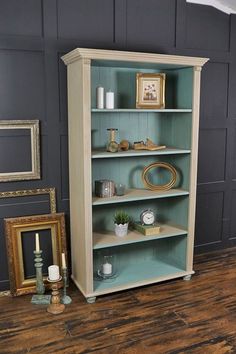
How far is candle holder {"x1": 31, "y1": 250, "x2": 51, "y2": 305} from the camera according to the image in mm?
2930

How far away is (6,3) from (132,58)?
1.03 m

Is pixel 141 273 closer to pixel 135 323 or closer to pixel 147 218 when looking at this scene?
pixel 147 218

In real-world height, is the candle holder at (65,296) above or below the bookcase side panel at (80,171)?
below

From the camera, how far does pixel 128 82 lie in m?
3.28

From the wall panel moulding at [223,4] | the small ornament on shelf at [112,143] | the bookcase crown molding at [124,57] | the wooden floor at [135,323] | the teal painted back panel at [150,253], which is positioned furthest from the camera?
the wall panel moulding at [223,4]

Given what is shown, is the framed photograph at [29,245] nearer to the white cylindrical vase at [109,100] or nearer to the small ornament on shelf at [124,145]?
the small ornament on shelf at [124,145]

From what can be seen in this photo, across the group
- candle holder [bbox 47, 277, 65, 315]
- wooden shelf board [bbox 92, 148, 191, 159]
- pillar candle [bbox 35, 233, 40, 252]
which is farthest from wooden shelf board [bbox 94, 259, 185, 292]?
wooden shelf board [bbox 92, 148, 191, 159]

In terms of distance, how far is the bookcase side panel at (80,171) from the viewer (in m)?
2.75

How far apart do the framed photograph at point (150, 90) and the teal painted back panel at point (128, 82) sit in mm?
200

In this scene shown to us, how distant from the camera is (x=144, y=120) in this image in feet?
11.1

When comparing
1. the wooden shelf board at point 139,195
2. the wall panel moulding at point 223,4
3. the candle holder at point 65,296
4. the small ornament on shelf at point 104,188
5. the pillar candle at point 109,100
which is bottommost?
the candle holder at point 65,296

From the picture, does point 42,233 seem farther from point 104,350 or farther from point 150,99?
point 150,99

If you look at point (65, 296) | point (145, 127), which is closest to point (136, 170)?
point (145, 127)

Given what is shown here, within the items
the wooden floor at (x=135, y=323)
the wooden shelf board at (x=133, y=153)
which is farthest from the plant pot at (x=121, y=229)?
the wooden shelf board at (x=133, y=153)
